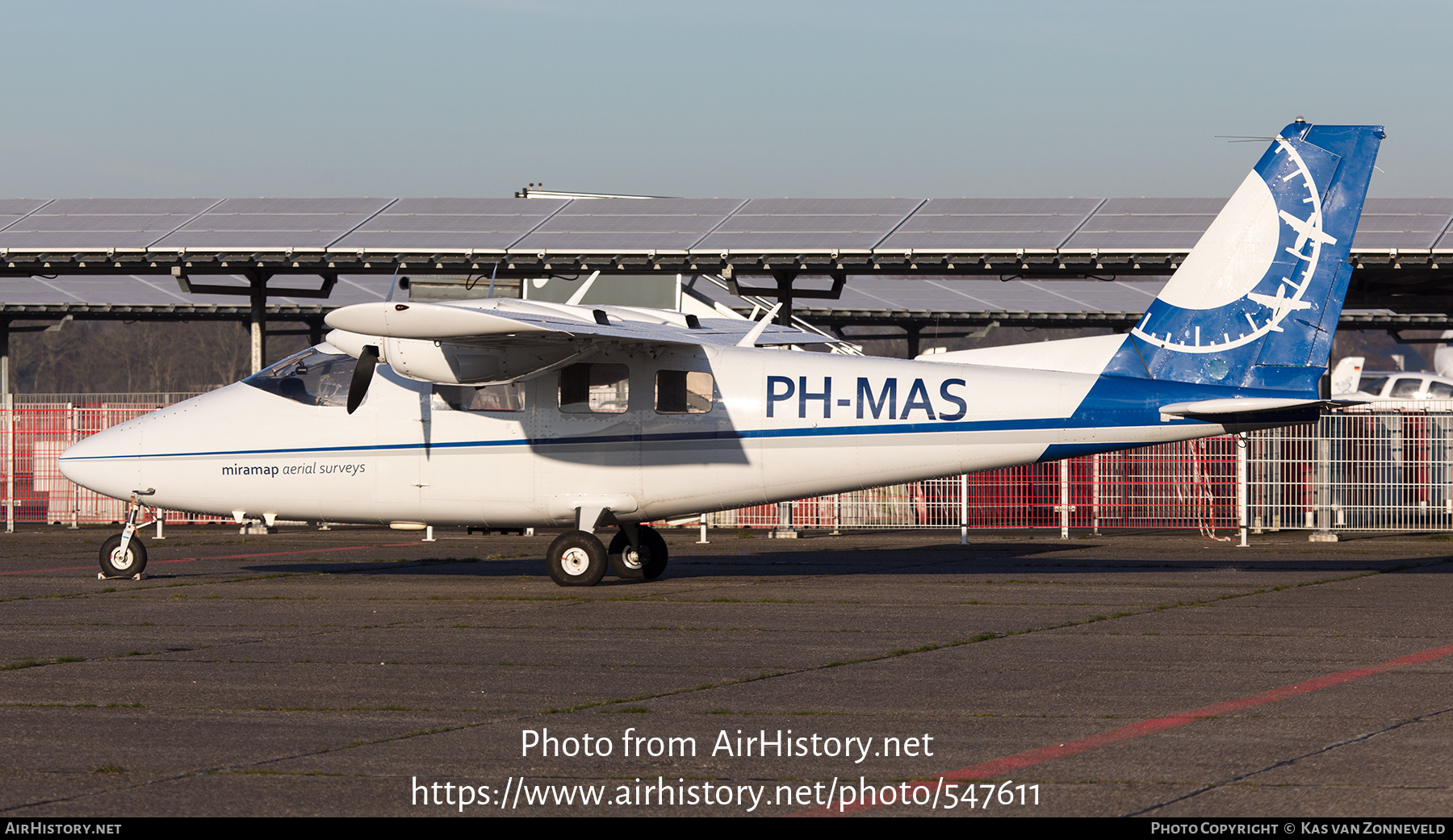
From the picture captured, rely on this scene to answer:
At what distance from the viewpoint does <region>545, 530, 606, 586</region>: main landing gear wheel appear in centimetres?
1642

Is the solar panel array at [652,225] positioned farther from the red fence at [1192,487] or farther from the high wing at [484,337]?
the high wing at [484,337]

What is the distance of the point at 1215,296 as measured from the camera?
1552cm

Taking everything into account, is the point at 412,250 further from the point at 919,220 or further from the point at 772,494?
the point at 772,494

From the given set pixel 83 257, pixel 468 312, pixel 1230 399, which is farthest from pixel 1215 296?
pixel 83 257

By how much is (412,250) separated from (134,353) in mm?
96575

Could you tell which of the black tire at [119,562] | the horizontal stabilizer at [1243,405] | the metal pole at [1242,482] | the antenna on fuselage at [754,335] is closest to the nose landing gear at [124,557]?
the black tire at [119,562]

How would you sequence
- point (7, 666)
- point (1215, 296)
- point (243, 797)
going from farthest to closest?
point (1215, 296) < point (7, 666) < point (243, 797)

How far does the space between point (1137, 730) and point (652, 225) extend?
2141cm

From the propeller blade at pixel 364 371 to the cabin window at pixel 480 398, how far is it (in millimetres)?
815

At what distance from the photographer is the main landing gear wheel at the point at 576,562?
1642 centimetres

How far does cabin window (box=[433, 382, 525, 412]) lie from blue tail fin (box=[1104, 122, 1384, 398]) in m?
7.08

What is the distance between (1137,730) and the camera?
821 cm

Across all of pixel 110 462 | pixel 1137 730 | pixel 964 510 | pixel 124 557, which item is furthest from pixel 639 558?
pixel 1137 730

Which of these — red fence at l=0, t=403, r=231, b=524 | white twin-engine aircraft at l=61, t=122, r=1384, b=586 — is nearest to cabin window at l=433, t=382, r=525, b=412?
white twin-engine aircraft at l=61, t=122, r=1384, b=586
